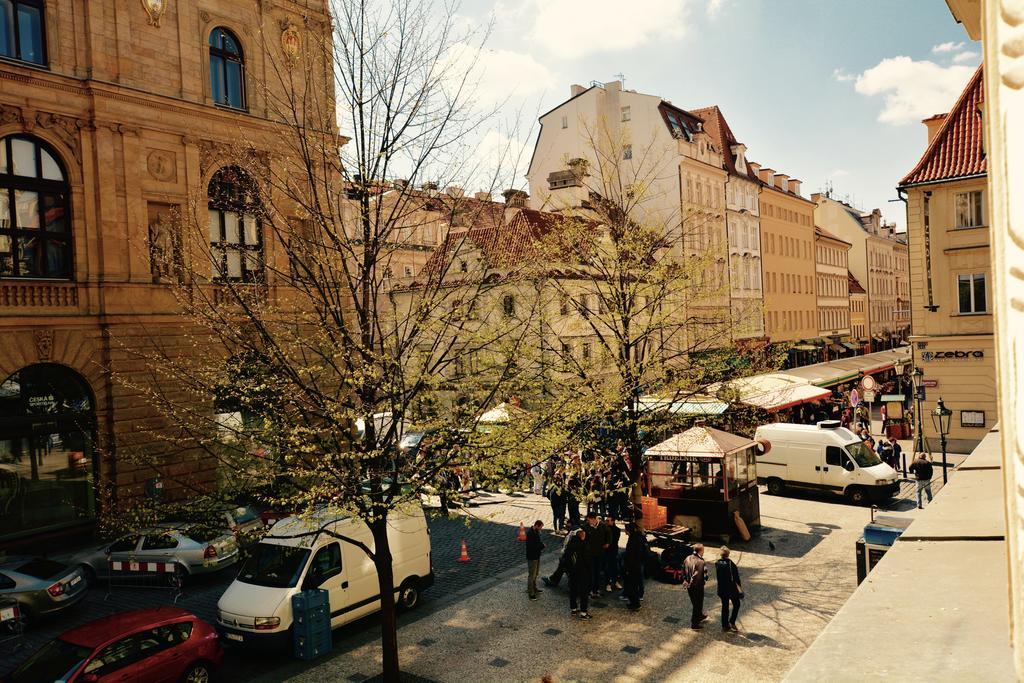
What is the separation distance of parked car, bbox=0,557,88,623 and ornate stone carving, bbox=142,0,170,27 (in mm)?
16098

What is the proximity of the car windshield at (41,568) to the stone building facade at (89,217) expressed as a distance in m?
3.50

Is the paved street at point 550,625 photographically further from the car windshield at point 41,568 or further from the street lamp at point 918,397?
the street lamp at point 918,397

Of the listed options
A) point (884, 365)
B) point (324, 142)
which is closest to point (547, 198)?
point (324, 142)

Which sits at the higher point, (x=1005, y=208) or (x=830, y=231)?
(x=830, y=231)

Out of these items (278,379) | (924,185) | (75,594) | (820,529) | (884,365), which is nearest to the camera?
(278,379)

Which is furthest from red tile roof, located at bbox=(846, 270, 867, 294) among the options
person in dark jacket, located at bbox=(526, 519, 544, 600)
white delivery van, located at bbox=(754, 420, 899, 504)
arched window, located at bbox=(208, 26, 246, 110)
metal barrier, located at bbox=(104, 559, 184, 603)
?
metal barrier, located at bbox=(104, 559, 184, 603)

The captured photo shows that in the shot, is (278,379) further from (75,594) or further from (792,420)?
(792,420)

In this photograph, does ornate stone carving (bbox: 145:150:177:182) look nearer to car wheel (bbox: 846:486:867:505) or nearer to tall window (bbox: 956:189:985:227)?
car wheel (bbox: 846:486:867:505)

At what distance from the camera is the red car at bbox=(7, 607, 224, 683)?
10828 mm

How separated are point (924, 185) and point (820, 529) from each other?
17.9 meters

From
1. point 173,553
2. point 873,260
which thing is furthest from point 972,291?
point 873,260

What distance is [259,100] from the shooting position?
1048 inches

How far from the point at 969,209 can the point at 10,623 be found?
34782 mm

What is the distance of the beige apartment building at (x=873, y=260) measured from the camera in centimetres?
8550
